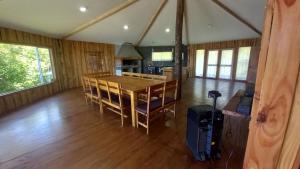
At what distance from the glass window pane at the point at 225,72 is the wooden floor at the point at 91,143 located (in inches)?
229

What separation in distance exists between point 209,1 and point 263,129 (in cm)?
505

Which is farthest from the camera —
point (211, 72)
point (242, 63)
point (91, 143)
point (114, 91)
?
point (211, 72)

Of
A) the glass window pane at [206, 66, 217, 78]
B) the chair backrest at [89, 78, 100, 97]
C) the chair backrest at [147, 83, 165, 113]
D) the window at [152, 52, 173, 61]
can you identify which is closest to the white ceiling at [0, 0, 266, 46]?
the glass window pane at [206, 66, 217, 78]

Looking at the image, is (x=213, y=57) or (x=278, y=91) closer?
(x=278, y=91)

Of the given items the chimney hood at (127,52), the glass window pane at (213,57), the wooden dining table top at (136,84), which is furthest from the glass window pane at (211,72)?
the wooden dining table top at (136,84)

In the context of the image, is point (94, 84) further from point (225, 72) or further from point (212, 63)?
point (225, 72)

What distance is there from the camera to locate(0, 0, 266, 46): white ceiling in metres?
3.40

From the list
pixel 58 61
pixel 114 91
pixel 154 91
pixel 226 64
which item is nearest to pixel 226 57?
pixel 226 64

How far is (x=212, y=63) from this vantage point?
8.26 metres

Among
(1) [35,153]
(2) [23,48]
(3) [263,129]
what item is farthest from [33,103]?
(3) [263,129]

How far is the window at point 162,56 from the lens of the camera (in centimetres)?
940

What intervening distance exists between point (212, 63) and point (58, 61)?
789cm

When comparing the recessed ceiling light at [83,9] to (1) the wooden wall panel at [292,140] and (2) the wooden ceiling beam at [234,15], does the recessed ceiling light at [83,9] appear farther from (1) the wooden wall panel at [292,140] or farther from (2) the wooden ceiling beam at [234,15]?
(1) the wooden wall panel at [292,140]

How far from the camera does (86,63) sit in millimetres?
7094
